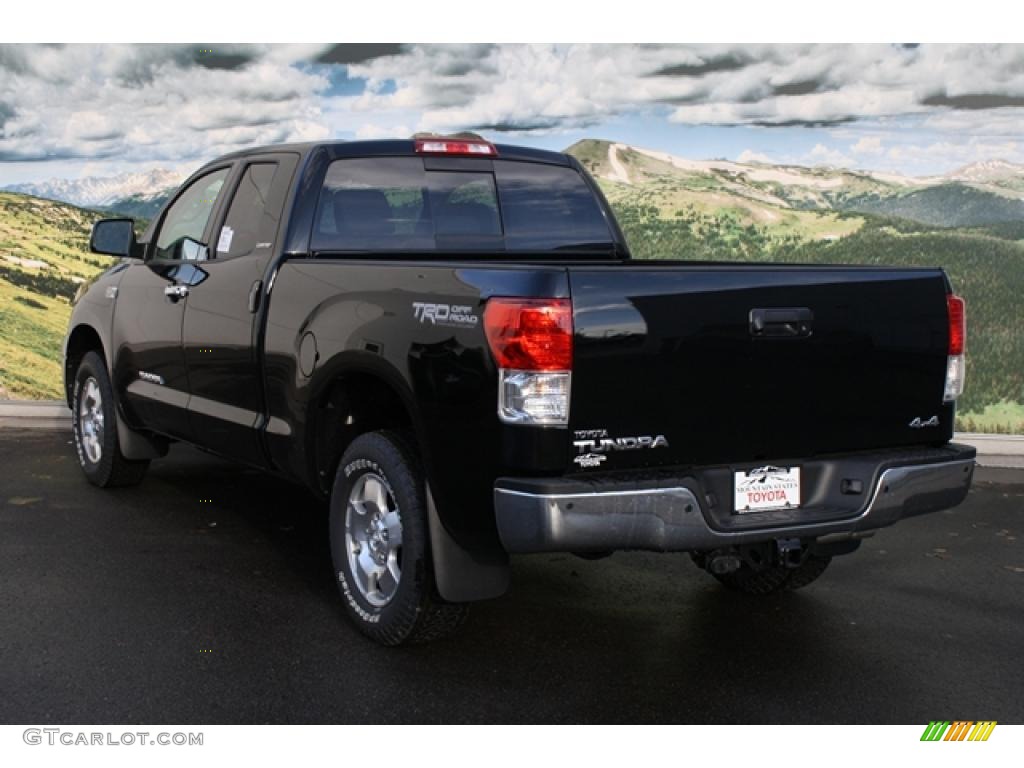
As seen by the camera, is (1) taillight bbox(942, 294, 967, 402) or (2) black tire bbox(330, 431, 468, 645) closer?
(2) black tire bbox(330, 431, 468, 645)

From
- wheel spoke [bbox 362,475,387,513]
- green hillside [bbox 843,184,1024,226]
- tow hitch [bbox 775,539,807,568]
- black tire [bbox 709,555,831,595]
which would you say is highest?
green hillside [bbox 843,184,1024,226]

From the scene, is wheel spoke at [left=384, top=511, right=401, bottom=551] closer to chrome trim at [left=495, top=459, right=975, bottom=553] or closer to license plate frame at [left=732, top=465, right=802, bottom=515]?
chrome trim at [left=495, top=459, right=975, bottom=553]

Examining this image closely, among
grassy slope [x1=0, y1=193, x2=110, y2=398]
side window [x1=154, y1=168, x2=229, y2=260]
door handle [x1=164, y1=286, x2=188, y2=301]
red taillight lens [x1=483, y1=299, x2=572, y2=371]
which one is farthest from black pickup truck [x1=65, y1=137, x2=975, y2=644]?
grassy slope [x1=0, y1=193, x2=110, y2=398]

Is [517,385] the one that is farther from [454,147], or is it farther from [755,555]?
[454,147]

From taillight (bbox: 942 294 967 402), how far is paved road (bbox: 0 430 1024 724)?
3.46 feet

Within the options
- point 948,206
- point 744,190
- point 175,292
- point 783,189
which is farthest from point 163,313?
point 948,206

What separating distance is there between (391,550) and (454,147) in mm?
2185

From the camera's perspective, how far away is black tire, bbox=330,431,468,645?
14.2ft

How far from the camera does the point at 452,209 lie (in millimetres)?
5711

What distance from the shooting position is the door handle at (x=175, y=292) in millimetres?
5995

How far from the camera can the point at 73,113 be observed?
11.2 metres

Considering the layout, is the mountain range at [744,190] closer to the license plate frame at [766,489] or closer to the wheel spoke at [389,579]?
the wheel spoke at [389,579]

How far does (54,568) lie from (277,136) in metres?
6.49
